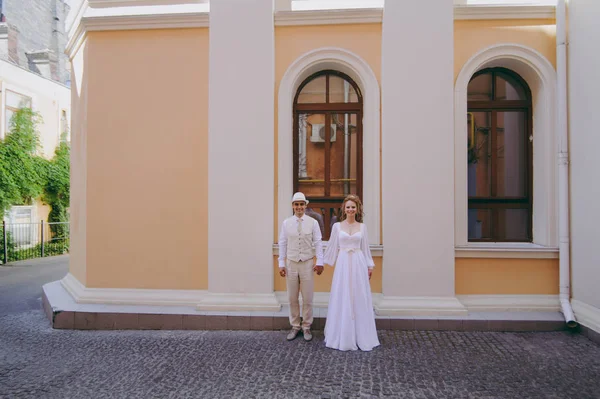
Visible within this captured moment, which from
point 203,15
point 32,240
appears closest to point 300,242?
point 203,15

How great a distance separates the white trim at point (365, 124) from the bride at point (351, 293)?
101 centimetres

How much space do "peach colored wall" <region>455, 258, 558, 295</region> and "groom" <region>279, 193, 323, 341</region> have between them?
7.64 feet

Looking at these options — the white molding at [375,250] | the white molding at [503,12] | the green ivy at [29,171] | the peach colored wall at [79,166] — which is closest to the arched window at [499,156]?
the white molding at [503,12]

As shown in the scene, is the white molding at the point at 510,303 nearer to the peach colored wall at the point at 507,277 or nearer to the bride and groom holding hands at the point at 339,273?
the peach colored wall at the point at 507,277

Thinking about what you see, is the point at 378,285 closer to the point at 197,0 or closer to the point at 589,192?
the point at 589,192

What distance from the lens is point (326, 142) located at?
6348 millimetres

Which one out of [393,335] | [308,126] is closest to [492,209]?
[393,335]

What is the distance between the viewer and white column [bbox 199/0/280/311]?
5863mm

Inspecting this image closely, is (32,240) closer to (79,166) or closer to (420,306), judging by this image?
(79,166)

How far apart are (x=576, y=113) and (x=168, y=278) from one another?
21.5 ft

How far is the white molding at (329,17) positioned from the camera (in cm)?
593

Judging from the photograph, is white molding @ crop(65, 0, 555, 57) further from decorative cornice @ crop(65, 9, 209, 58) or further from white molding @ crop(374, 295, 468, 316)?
Answer: white molding @ crop(374, 295, 468, 316)

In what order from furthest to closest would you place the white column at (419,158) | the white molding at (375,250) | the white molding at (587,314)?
the white molding at (375,250) → the white column at (419,158) → the white molding at (587,314)

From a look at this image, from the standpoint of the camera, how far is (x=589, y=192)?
5230 mm
